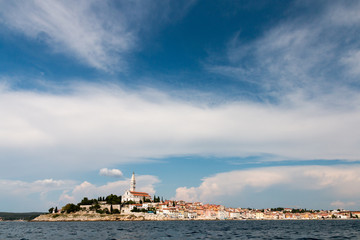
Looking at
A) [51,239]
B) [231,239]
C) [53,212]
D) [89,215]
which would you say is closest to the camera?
[231,239]

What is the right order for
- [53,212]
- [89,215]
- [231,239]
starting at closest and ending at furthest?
[231,239] → [89,215] → [53,212]

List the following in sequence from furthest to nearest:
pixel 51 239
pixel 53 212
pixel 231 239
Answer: pixel 53 212 → pixel 51 239 → pixel 231 239

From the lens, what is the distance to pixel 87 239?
45.2 meters

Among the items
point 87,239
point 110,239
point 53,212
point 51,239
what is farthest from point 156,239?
point 53,212

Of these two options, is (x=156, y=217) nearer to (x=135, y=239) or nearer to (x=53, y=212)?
(x=53, y=212)

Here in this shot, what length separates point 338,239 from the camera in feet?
146

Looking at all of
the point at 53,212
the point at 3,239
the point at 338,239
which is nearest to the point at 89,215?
the point at 53,212

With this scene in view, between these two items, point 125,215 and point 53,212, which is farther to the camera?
point 53,212

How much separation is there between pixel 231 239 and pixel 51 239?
2868cm

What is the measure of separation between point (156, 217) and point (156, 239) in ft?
479

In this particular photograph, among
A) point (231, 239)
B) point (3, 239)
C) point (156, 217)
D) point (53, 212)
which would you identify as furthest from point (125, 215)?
point (231, 239)

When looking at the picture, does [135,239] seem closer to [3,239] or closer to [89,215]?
[3,239]

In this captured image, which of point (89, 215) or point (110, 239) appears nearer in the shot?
point (110, 239)

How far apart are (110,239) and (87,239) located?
3825 millimetres
